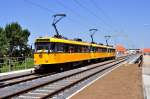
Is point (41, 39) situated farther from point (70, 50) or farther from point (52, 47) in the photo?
point (70, 50)

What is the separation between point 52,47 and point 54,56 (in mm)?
744

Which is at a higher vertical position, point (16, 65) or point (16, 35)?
point (16, 35)

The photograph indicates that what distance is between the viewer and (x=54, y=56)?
1238 inches

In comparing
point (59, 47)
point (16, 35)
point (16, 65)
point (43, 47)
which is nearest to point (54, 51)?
point (43, 47)

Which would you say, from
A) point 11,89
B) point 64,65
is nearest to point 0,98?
point 11,89

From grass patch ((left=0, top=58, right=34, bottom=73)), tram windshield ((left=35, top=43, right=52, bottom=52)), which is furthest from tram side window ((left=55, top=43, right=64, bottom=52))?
grass patch ((left=0, top=58, right=34, bottom=73))

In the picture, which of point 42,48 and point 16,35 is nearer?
point 42,48

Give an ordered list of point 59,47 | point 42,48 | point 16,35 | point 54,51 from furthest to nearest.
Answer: point 16,35 → point 59,47 → point 54,51 → point 42,48

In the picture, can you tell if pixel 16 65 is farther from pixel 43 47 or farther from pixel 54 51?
pixel 54 51

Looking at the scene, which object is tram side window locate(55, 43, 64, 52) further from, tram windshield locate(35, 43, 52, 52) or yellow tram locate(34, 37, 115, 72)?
tram windshield locate(35, 43, 52, 52)

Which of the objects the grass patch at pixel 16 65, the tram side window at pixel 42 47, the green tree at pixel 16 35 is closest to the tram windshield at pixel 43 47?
the tram side window at pixel 42 47

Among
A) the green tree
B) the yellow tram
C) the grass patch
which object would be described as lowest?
the grass patch

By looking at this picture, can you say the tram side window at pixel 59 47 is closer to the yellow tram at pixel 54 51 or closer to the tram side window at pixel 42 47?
the yellow tram at pixel 54 51

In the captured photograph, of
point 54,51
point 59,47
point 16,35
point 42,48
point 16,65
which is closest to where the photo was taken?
point 42,48
